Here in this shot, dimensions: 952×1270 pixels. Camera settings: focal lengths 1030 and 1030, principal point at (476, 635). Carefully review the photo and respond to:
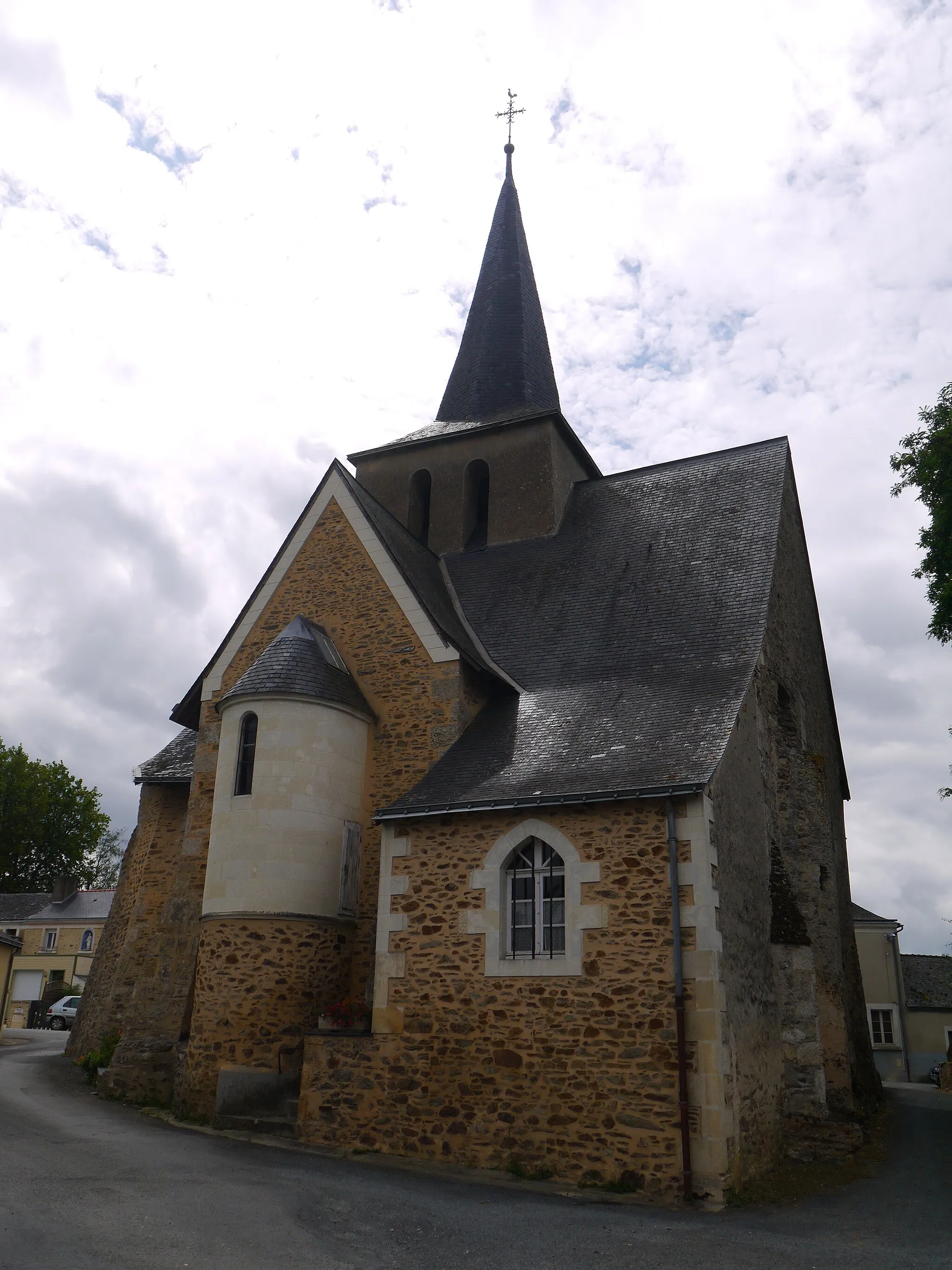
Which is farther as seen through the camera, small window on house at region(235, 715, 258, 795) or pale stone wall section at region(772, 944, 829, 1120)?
small window on house at region(235, 715, 258, 795)

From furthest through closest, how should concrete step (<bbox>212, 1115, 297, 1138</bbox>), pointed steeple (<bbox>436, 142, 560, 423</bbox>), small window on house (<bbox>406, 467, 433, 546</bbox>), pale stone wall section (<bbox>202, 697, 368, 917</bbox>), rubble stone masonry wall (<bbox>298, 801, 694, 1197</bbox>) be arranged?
pointed steeple (<bbox>436, 142, 560, 423</bbox>) → small window on house (<bbox>406, 467, 433, 546</bbox>) → pale stone wall section (<bbox>202, 697, 368, 917</bbox>) → concrete step (<bbox>212, 1115, 297, 1138</bbox>) → rubble stone masonry wall (<bbox>298, 801, 694, 1197</bbox>)

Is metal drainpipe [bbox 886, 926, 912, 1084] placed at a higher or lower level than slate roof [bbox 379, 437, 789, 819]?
lower

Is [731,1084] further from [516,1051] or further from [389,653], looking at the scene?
[389,653]

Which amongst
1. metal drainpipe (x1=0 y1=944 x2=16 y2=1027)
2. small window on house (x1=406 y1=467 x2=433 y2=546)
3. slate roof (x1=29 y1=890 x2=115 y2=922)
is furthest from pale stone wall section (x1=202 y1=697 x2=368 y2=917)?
slate roof (x1=29 y1=890 x2=115 y2=922)

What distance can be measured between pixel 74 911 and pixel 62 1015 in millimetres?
8840

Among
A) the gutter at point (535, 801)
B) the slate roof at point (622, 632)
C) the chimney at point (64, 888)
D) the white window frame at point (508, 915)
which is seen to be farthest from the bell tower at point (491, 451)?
the chimney at point (64, 888)

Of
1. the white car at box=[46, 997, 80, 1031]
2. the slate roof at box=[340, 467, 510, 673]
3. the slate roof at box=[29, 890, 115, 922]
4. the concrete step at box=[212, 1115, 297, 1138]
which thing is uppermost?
the slate roof at box=[340, 467, 510, 673]

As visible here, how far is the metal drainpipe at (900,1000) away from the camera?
30469 mm

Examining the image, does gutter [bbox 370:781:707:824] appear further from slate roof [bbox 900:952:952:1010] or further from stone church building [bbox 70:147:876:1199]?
slate roof [bbox 900:952:952:1010]

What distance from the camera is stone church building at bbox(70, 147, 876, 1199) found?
9766mm

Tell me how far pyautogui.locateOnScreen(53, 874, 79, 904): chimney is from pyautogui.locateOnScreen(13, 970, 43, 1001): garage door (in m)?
3.65

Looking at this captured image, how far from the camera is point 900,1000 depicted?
102 feet

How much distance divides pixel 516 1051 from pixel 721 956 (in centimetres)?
223

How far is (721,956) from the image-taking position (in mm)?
9656
